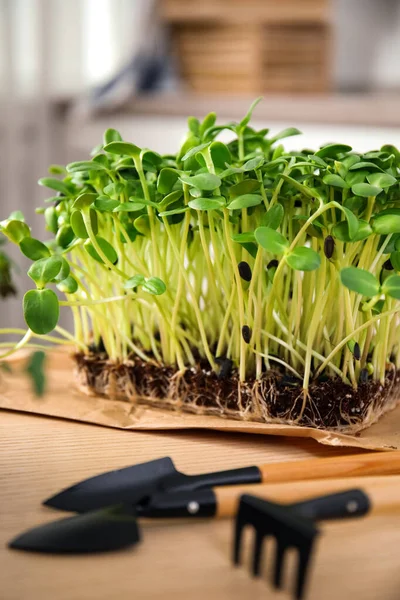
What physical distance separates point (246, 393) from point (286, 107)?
1.42 m

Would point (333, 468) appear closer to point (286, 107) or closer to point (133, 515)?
point (133, 515)

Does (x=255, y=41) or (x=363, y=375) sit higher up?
(x=255, y=41)

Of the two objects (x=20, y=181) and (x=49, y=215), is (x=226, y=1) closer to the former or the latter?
(x=20, y=181)

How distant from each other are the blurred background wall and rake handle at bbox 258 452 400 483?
1.36m

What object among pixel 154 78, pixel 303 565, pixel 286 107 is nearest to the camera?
pixel 303 565

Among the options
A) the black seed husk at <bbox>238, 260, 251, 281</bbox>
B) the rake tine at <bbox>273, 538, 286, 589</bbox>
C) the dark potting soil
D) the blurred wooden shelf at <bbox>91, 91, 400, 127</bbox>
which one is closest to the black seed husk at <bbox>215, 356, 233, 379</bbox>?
the dark potting soil

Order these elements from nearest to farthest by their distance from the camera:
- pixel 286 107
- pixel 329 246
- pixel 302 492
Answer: pixel 302 492 < pixel 329 246 < pixel 286 107

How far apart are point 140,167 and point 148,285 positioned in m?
0.12

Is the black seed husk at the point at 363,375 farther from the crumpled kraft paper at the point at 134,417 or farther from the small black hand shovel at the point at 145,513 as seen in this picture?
the small black hand shovel at the point at 145,513

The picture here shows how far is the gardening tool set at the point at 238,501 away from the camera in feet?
1.61

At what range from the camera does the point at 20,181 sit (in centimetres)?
199

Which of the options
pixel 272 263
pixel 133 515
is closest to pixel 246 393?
pixel 272 263

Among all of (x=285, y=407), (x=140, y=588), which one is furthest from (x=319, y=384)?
(x=140, y=588)

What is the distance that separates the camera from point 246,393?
2.53 feet
